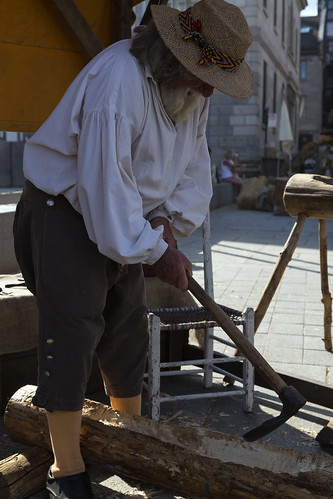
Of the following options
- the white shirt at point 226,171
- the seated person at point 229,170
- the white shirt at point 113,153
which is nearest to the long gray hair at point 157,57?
→ the white shirt at point 113,153

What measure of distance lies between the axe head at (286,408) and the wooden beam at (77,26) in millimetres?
2205

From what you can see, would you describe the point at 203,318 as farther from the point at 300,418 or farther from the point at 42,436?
the point at 42,436

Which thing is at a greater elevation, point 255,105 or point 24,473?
point 255,105

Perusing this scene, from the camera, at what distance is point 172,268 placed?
2.30 metres

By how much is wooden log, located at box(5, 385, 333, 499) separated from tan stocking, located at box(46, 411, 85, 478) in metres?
0.14

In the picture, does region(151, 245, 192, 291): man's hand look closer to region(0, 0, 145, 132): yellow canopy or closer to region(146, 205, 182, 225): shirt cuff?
region(146, 205, 182, 225): shirt cuff

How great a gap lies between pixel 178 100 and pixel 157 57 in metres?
0.16

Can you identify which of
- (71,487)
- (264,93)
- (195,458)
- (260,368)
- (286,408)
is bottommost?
(71,487)

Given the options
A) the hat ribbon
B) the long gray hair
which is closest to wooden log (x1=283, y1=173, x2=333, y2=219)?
the hat ribbon

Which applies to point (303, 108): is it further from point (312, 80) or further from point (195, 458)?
point (195, 458)

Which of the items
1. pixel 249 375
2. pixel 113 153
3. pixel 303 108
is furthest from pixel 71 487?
pixel 303 108

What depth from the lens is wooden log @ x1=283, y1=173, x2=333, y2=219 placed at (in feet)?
12.4

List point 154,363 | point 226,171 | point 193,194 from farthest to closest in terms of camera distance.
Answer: point 226,171 < point 154,363 < point 193,194

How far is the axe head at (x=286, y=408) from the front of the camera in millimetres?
2459
